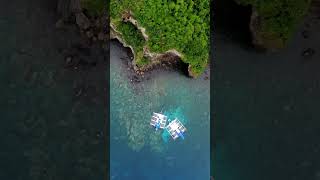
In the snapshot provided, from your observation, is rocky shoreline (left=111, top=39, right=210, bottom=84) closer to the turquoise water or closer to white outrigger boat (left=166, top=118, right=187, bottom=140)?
the turquoise water

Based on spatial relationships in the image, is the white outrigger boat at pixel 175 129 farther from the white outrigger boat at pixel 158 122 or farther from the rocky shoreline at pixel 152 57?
the rocky shoreline at pixel 152 57

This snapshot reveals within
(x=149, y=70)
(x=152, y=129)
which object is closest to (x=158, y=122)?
(x=152, y=129)

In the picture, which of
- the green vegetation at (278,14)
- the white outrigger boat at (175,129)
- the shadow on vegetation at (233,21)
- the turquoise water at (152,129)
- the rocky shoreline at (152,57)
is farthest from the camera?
the shadow on vegetation at (233,21)

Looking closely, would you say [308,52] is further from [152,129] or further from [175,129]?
[152,129]

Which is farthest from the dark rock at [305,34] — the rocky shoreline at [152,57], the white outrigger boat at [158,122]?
the white outrigger boat at [158,122]

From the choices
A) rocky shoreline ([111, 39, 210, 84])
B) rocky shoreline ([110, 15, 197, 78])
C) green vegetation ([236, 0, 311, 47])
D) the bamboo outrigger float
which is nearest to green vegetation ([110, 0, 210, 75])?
rocky shoreline ([110, 15, 197, 78])
